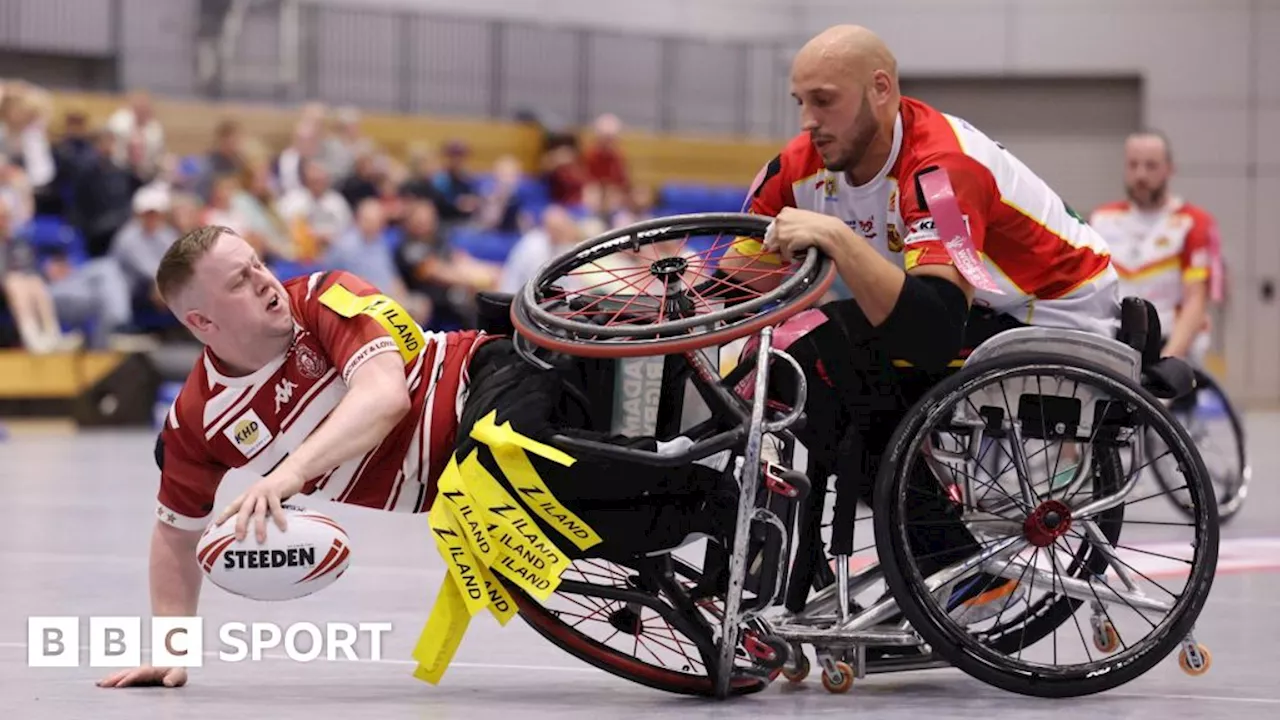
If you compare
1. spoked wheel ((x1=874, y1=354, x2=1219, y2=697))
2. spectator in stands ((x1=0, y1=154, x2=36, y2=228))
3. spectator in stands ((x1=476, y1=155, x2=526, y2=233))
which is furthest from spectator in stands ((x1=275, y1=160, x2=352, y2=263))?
spoked wheel ((x1=874, y1=354, x2=1219, y2=697))

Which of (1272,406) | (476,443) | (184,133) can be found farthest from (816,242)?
(1272,406)

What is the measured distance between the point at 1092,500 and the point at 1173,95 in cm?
1815

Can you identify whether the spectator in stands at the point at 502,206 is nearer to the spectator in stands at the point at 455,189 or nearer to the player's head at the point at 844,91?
the spectator in stands at the point at 455,189

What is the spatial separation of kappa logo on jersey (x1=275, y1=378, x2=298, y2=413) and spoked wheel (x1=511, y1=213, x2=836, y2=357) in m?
0.53

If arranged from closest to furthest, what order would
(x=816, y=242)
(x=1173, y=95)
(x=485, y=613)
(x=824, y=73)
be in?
(x=816, y=242)
(x=824, y=73)
(x=485, y=613)
(x=1173, y=95)

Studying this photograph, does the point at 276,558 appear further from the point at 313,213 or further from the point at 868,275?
the point at 313,213

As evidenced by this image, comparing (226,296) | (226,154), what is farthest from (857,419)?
(226,154)

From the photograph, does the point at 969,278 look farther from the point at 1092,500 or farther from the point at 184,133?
the point at 184,133

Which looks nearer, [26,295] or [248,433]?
[248,433]

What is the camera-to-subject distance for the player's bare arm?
364 centimetres

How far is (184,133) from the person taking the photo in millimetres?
16734

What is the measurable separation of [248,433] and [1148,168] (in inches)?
224

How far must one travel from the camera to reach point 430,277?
15.4m

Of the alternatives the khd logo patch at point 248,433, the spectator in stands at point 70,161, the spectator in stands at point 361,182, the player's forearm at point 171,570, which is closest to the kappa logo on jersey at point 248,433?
the khd logo patch at point 248,433
